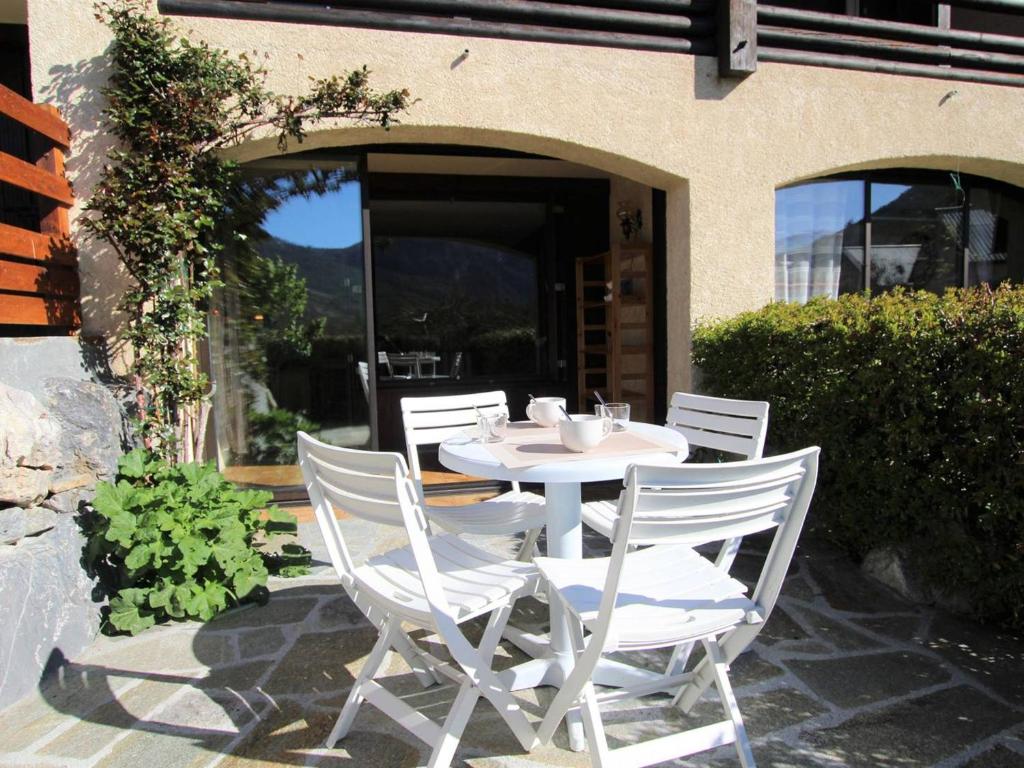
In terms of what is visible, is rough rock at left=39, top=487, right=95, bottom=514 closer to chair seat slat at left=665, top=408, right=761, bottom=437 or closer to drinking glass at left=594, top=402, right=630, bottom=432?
drinking glass at left=594, top=402, right=630, bottom=432

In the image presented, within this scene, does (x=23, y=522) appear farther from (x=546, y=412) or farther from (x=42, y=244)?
(x=546, y=412)

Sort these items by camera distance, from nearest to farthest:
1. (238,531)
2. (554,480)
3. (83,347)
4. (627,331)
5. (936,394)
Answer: (554,480), (936,394), (238,531), (83,347), (627,331)

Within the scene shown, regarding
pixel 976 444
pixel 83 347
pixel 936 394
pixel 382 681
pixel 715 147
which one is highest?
pixel 715 147

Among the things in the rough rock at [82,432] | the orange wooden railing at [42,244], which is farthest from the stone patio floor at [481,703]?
the orange wooden railing at [42,244]

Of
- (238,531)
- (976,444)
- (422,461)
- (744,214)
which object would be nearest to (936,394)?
(976,444)

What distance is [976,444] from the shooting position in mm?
2506

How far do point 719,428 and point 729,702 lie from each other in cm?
127

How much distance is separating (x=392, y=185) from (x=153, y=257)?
11.1ft

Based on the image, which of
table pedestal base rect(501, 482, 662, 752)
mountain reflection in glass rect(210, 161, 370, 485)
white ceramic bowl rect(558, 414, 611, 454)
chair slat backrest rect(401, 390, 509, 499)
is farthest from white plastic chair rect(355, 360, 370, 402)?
white ceramic bowl rect(558, 414, 611, 454)

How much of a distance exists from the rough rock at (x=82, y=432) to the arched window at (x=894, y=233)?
5.13 m

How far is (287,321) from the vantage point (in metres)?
4.73

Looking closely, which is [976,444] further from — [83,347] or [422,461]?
[422,461]

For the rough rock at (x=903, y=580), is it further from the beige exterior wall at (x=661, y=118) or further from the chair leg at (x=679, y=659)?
the beige exterior wall at (x=661, y=118)

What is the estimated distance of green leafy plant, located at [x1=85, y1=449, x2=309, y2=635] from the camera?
2742mm
